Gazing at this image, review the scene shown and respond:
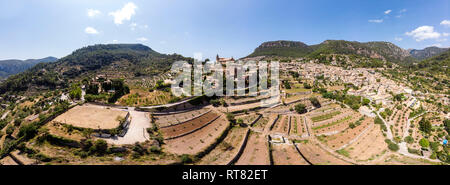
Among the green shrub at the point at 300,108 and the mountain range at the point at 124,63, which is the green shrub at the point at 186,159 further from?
the mountain range at the point at 124,63

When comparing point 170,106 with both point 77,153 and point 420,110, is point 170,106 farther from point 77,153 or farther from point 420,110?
point 420,110

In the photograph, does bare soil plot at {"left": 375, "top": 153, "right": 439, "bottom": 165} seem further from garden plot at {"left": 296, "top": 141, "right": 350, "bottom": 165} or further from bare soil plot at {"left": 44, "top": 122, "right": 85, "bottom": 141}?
bare soil plot at {"left": 44, "top": 122, "right": 85, "bottom": 141}

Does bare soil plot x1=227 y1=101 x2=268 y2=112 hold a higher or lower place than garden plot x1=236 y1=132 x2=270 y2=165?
higher

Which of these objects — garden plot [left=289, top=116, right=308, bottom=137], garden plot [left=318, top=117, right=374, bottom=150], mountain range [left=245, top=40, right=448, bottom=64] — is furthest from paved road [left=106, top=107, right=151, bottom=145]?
mountain range [left=245, top=40, right=448, bottom=64]

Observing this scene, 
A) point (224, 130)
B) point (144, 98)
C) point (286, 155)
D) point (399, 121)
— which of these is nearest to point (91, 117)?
point (144, 98)

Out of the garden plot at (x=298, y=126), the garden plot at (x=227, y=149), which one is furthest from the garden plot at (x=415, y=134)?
the garden plot at (x=227, y=149)

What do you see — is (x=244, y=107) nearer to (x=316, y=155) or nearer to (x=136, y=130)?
(x=316, y=155)
